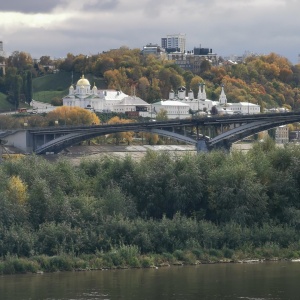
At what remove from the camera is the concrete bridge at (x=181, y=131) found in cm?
6953

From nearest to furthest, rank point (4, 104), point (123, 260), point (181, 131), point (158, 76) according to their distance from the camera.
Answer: point (123, 260), point (181, 131), point (4, 104), point (158, 76)

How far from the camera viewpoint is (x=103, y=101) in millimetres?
113938

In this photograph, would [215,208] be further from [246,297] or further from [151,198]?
[246,297]

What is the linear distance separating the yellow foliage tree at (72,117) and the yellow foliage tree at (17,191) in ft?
174

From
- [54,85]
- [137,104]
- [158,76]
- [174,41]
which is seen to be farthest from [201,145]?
[174,41]

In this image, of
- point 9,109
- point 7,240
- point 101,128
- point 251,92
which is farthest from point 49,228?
point 251,92

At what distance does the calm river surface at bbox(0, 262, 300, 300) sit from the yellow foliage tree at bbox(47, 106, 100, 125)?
57532 millimetres

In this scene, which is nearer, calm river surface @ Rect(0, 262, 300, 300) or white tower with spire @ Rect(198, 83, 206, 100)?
calm river surface @ Rect(0, 262, 300, 300)

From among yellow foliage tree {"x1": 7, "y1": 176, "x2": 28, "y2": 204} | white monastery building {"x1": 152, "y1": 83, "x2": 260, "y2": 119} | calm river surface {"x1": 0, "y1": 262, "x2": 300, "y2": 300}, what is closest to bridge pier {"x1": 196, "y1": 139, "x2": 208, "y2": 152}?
yellow foliage tree {"x1": 7, "y1": 176, "x2": 28, "y2": 204}

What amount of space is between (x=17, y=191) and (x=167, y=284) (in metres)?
7.66

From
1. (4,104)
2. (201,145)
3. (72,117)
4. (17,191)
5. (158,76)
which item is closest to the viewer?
(17,191)

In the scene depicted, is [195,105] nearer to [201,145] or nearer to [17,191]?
[201,145]

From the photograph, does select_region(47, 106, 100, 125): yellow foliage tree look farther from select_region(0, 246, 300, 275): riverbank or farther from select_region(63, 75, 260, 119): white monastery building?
select_region(0, 246, 300, 275): riverbank

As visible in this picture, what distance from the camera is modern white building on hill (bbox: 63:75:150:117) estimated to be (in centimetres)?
11344
